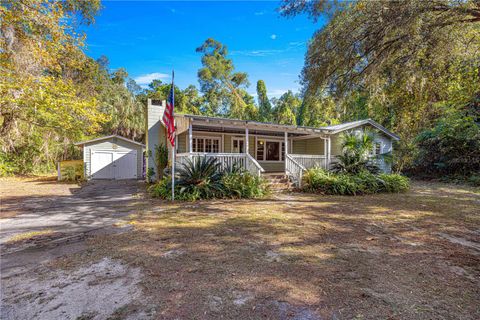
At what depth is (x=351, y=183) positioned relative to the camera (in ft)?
29.9

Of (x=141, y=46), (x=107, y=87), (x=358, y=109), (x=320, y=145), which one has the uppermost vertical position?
(x=141, y=46)

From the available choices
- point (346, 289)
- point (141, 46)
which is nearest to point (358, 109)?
point (141, 46)

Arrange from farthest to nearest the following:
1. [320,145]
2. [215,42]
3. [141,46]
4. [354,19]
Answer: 1. [215,42]
2. [141,46]
3. [320,145]
4. [354,19]

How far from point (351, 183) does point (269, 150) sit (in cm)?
598

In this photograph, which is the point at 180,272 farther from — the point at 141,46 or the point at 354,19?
the point at 141,46

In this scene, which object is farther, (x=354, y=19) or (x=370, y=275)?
(x=354, y=19)

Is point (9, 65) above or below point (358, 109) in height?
below

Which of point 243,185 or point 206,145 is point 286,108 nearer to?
point 206,145

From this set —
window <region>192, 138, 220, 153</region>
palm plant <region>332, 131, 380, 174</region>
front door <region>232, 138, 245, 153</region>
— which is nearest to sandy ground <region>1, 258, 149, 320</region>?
window <region>192, 138, 220, 153</region>

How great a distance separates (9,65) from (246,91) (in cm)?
2379

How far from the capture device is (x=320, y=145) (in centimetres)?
1450

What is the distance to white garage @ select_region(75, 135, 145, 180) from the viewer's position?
15.3 metres

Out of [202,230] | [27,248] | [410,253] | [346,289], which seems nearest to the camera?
[346,289]

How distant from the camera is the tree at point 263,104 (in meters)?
25.5
